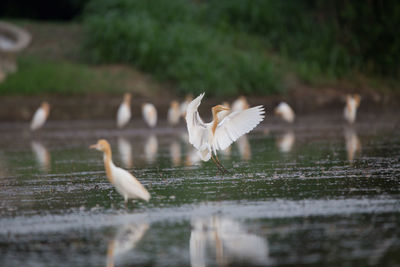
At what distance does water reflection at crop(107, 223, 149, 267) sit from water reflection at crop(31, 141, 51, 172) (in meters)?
6.09

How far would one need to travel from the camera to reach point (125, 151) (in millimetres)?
16625

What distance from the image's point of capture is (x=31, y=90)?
26.8m

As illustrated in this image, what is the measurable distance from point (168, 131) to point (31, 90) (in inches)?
253

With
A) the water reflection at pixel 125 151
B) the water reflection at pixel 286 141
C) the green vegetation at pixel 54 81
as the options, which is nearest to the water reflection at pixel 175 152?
the water reflection at pixel 125 151

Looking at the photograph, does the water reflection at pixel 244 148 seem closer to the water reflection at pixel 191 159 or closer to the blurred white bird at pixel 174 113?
the water reflection at pixel 191 159

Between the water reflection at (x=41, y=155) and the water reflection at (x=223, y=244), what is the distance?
258 inches

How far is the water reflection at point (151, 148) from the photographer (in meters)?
14.7

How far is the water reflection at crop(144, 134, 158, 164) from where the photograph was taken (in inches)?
580

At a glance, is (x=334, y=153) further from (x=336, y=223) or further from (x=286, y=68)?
(x=286, y=68)

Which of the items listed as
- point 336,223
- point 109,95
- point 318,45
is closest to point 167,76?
point 109,95

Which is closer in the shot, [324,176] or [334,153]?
[324,176]

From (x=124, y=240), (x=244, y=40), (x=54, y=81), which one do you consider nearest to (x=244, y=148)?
(x=124, y=240)

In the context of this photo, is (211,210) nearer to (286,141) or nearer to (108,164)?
(108,164)

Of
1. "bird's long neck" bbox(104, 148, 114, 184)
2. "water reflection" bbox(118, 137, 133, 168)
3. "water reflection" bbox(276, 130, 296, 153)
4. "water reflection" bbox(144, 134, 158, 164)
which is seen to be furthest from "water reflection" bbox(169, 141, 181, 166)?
"bird's long neck" bbox(104, 148, 114, 184)
